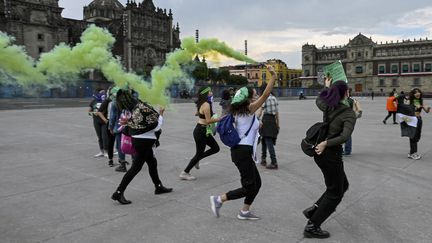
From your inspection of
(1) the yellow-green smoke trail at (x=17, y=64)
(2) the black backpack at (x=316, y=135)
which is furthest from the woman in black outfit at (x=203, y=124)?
(1) the yellow-green smoke trail at (x=17, y=64)

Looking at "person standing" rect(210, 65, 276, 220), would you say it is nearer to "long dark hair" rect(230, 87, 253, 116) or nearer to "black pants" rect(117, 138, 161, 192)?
"long dark hair" rect(230, 87, 253, 116)

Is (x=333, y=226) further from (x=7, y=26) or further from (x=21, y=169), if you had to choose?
(x=7, y=26)

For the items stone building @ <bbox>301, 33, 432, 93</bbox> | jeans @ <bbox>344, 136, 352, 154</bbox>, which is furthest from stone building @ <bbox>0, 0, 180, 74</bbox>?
jeans @ <bbox>344, 136, 352, 154</bbox>

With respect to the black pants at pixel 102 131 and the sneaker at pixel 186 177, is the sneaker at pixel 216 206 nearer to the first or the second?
the sneaker at pixel 186 177

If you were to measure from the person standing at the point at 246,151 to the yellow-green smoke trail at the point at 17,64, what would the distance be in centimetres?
380

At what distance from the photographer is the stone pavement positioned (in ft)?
14.5

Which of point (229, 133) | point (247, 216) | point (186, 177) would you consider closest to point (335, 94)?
point (229, 133)

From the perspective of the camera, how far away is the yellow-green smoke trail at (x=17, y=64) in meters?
5.95

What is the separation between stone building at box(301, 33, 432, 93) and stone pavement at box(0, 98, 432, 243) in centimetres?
11235

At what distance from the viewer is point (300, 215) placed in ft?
16.5

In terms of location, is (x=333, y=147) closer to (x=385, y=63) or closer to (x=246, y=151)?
(x=246, y=151)

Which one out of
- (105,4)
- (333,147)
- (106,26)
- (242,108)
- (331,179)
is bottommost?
(331,179)

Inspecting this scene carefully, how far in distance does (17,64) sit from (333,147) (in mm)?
5175

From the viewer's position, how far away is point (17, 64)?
608 cm
